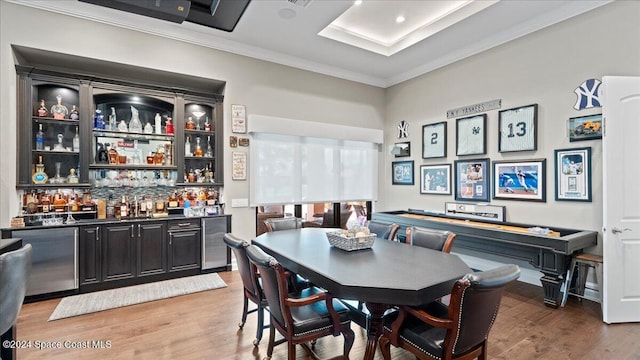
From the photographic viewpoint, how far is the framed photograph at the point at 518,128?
13.7 ft

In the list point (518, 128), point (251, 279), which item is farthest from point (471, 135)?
point (251, 279)

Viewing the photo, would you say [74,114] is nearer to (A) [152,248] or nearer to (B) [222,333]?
(A) [152,248]

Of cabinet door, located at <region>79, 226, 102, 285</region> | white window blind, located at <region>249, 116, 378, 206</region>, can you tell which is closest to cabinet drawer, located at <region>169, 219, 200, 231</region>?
cabinet door, located at <region>79, 226, 102, 285</region>

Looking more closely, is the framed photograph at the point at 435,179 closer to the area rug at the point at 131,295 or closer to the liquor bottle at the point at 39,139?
the area rug at the point at 131,295

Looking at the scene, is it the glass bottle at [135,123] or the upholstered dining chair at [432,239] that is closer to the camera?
the upholstered dining chair at [432,239]

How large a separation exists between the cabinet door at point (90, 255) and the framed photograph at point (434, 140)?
528 centimetres

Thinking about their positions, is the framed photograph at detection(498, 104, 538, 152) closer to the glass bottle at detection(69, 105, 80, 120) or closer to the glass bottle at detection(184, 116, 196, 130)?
the glass bottle at detection(184, 116, 196, 130)

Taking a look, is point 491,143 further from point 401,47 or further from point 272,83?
point 272,83

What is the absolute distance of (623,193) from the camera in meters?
3.09

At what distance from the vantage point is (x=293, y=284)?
269cm

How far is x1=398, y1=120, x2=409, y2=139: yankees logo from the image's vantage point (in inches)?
242

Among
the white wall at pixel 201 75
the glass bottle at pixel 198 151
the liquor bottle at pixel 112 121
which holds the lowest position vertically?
the glass bottle at pixel 198 151

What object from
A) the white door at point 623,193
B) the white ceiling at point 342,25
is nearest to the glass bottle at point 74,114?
the white ceiling at point 342,25

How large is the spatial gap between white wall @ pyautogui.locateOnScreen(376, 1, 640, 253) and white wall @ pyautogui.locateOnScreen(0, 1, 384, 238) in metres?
1.87
